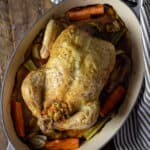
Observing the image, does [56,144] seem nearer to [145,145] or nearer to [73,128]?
[73,128]

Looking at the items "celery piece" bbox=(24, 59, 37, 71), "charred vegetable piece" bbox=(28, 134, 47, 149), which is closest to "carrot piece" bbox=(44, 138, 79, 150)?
"charred vegetable piece" bbox=(28, 134, 47, 149)

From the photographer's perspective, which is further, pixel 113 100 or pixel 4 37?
pixel 4 37

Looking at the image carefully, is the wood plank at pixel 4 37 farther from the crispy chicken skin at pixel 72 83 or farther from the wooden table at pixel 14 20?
the crispy chicken skin at pixel 72 83

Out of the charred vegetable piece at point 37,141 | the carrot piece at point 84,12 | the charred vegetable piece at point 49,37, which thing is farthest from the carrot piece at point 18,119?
the carrot piece at point 84,12

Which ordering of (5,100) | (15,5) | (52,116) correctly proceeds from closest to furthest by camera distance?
(52,116), (5,100), (15,5)

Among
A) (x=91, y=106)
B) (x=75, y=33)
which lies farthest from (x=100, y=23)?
(x=91, y=106)

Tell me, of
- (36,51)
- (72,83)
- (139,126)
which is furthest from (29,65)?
(139,126)

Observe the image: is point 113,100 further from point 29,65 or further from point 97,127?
point 29,65
